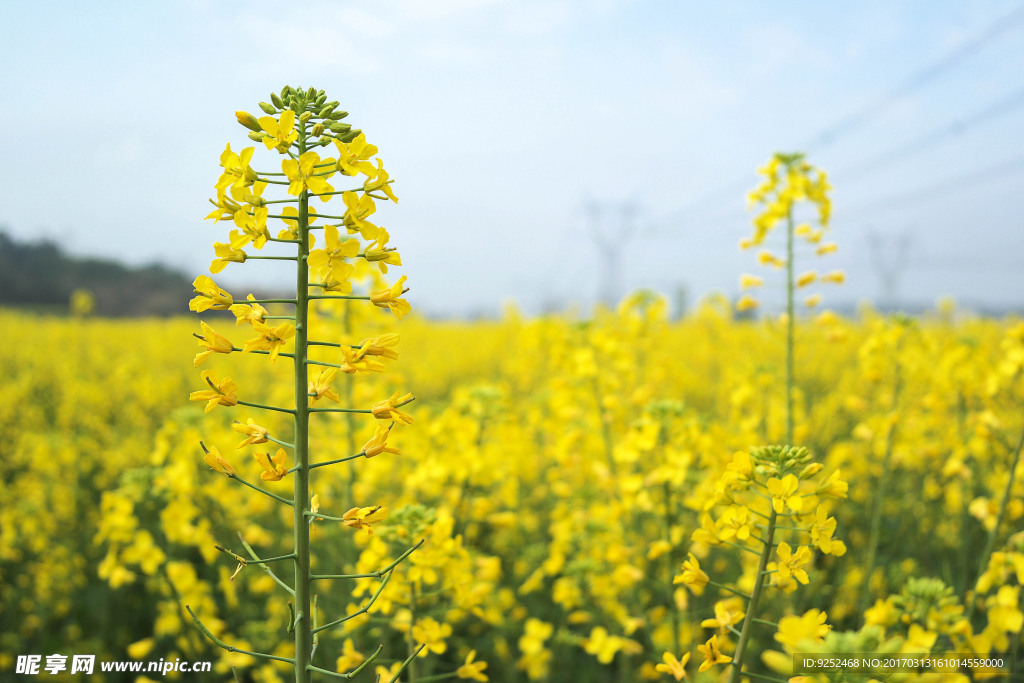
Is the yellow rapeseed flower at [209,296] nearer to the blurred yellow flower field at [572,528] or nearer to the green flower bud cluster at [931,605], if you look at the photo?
the blurred yellow flower field at [572,528]

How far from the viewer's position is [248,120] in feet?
4.66

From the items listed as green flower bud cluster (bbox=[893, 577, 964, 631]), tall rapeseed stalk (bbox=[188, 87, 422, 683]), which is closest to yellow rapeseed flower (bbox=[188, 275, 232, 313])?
tall rapeseed stalk (bbox=[188, 87, 422, 683])

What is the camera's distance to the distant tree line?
30.6 meters

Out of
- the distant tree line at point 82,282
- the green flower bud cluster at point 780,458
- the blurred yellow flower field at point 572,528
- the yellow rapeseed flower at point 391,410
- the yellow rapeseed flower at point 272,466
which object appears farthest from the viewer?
the distant tree line at point 82,282

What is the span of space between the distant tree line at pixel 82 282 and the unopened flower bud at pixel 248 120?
3442 cm

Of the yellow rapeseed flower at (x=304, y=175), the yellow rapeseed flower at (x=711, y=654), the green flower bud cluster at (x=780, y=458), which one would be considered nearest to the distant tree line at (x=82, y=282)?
the yellow rapeseed flower at (x=304, y=175)

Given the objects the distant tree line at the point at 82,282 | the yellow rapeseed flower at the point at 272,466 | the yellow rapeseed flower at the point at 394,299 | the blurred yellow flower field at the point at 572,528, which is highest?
the distant tree line at the point at 82,282

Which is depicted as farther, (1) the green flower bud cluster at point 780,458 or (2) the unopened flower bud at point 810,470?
(1) the green flower bud cluster at point 780,458

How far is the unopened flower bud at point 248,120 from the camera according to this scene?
4.62 ft

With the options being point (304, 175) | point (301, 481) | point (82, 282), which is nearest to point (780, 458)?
point (301, 481)

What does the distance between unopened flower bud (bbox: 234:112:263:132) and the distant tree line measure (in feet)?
113

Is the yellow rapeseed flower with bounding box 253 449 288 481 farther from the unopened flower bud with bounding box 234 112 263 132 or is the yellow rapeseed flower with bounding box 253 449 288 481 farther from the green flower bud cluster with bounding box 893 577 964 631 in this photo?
the green flower bud cluster with bounding box 893 577 964 631

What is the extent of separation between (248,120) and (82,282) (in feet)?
132

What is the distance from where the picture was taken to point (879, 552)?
475 cm
